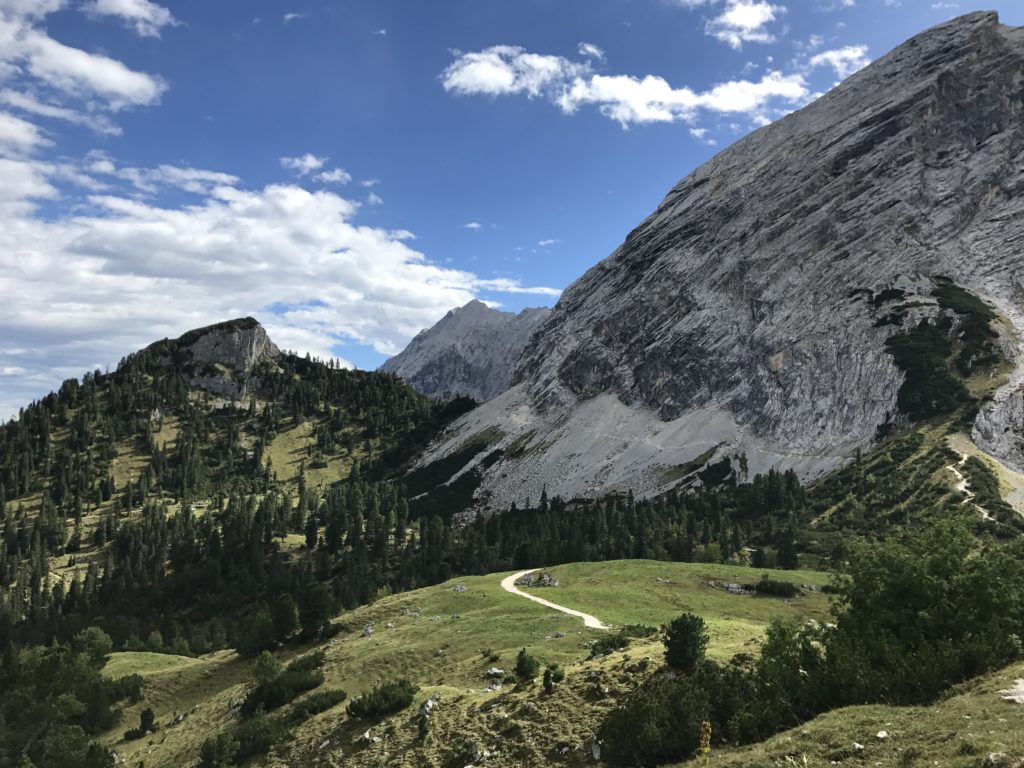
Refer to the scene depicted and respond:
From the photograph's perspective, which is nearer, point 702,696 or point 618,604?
point 702,696

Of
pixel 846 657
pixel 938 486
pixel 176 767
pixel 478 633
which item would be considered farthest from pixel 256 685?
pixel 938 486

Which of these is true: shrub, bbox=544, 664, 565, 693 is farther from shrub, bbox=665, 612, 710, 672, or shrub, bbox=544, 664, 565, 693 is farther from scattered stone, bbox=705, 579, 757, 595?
scattered stone, bbox=705, 579, 757, 595

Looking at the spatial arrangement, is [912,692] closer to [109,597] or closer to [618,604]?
[618,604]

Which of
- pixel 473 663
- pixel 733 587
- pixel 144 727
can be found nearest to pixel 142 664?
pixel 144 727

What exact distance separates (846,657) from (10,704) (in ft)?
339

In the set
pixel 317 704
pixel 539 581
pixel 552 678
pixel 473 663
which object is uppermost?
pixel 552 678

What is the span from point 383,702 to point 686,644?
21.0 meters

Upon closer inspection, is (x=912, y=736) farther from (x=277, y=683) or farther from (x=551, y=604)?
(x=551, y=604)

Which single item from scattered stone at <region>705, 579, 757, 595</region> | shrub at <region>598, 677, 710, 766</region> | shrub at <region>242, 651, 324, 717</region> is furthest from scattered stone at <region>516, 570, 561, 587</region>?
shrub at <region>598, 677, 710, 766</region>

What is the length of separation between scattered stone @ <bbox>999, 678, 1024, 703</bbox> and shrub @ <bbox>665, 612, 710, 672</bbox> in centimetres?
1398

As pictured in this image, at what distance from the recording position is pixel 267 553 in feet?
604

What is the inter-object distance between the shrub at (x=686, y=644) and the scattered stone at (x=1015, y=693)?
45.9 ft

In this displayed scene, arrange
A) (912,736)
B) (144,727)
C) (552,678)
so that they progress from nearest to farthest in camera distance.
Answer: (912,736), (552,678), (144,727)

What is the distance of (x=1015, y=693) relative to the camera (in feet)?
64.5
